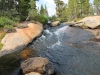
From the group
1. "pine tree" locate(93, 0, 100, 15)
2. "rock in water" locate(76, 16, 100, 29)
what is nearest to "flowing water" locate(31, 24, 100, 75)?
"rock in water" locate(76, 16, 100, 29)

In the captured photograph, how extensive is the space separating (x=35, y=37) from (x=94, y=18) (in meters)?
16.1

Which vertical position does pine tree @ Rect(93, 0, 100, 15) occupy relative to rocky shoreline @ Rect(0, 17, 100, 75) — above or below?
above

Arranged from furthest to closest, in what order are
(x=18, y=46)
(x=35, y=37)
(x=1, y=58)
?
1. (x=35, y=37)
2. (x=18, y=46)
3. (x=1, y=58)

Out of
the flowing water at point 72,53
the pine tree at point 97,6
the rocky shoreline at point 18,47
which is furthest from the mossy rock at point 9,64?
the pine tree at point 97,6

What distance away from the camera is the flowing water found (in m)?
16.5

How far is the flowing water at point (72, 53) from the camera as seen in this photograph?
1653 cm

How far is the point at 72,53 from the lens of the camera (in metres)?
21.7

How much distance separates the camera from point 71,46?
25.0 metres

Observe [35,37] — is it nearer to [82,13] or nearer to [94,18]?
[94,18]

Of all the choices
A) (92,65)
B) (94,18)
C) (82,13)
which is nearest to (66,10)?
(82,13)

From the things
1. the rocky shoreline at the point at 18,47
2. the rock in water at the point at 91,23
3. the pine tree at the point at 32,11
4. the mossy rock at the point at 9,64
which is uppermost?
the pine tree at the point at 32,11

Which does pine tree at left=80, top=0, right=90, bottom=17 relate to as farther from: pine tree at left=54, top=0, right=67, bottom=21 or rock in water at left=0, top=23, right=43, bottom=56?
rock in water at left=0, top=23, right=43, bottom=56

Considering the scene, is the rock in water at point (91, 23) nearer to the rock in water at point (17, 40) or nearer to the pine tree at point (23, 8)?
the pine tree at point (23, 8)

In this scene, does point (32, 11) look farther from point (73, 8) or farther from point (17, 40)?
point (73, 8)
